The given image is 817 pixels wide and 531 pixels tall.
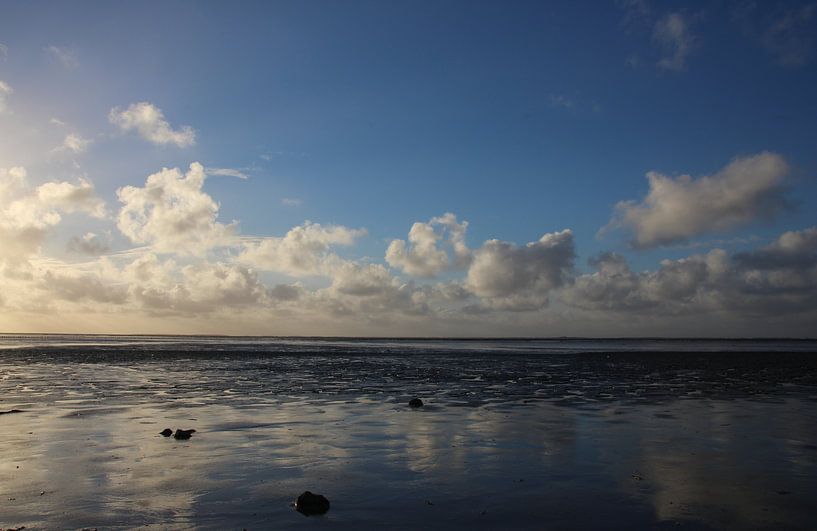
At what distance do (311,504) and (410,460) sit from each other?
14.8 ft

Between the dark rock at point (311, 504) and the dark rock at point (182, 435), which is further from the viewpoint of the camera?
the dark rock at point (182, 435)

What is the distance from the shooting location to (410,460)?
1457cm

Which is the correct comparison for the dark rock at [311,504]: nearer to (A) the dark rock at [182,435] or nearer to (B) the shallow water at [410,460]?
(B) the shallow water at [410,460]

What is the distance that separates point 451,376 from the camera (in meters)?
42.9

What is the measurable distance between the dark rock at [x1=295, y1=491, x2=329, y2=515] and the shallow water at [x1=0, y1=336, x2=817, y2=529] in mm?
217

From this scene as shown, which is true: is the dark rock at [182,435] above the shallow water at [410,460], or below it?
above

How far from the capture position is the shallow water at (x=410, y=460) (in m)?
10.3

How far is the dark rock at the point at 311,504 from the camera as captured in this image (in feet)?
34.0

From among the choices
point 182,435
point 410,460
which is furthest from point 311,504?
point 182,435

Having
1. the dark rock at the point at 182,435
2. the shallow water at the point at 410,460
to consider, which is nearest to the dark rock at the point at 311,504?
the shallow water at the point at 410,460

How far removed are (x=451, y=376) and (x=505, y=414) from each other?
67.3 ft

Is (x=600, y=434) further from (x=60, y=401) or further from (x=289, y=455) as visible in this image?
(x=60, y=401)

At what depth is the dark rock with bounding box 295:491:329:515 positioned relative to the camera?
10352 millimetres

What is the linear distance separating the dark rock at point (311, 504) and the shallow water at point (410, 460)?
8.5 inches
